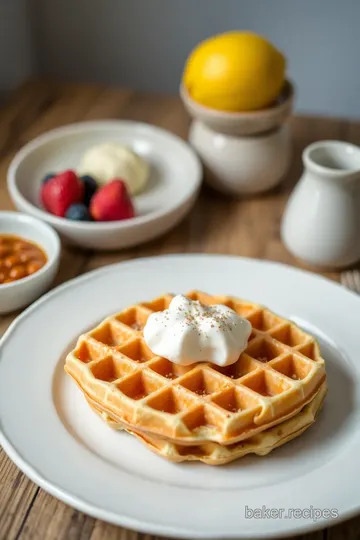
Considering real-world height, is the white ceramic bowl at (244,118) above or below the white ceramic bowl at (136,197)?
above

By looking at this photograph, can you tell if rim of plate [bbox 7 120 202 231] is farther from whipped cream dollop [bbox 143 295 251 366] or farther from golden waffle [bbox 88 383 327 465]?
golden waffle [bbox 88 383 327 465]

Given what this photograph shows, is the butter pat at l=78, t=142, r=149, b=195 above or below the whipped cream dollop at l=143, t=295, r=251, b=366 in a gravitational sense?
below

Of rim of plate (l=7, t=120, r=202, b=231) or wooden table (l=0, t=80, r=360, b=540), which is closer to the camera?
wooden table (l=0, t=80, r=360, b=540)

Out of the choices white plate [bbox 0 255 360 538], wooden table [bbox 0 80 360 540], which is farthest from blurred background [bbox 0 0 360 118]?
white plate [bbox 0 255 360 538]

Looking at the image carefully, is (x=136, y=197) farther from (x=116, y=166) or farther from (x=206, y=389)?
(x=206, y=389)

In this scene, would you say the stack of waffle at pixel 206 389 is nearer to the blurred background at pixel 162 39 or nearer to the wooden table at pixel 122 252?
the wooden table at pixel 122 252

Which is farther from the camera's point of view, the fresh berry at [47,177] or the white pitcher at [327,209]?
the fresh berry at [47,177]

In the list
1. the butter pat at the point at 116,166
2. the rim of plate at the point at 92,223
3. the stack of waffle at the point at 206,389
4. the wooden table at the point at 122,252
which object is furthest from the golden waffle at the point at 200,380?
the butter pat at the point at 116,166
